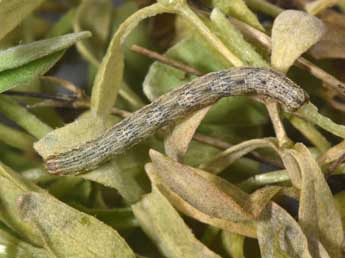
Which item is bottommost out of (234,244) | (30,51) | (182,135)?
(234,244)

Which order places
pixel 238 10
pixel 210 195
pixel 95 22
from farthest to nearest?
pixel 95 22 → pixel 238 10 → pixel 210 195

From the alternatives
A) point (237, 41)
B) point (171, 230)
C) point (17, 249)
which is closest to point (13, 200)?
point (17, 249)

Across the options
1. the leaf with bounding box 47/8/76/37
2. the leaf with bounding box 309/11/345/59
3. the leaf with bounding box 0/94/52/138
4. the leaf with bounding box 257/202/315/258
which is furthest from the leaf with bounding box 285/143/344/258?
the leaf with bounding box 47/8/76/37

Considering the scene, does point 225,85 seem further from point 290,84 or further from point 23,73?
point 23,73

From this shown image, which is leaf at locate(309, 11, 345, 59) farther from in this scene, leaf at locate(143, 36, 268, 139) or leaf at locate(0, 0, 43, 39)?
leaf at locate(0, 0, 43, 39)

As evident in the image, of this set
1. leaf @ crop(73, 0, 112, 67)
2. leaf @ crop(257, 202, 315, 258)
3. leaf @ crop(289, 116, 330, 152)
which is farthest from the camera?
leaf @ crop(73, 0, 112, 67)

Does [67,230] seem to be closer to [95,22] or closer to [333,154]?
Answer: [333,154]
